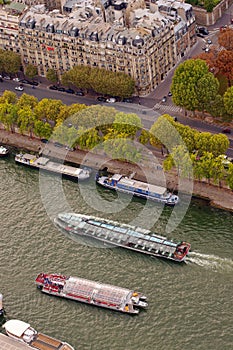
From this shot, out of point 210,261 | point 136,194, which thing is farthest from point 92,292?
point 136,194

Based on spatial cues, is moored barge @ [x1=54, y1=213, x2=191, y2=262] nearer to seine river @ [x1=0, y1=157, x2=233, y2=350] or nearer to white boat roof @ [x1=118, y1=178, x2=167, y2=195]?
seine river @ [x1=0, y1=157, x2=233, y2=350]

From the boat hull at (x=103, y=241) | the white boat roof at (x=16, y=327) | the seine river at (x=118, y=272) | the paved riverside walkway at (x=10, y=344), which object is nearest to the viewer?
the paved riverside walkway at (x=10, y=344)

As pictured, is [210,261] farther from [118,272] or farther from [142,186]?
[142,186]

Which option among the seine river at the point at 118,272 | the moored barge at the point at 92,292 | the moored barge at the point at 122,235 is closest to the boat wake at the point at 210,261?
the seine river at the point at 118,272

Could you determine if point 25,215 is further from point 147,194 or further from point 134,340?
point 134,340

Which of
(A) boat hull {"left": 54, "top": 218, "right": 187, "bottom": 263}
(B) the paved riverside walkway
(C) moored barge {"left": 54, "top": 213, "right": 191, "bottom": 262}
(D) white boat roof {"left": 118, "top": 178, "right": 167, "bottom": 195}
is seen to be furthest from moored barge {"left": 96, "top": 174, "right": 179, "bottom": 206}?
(B) the paved riverside walkway

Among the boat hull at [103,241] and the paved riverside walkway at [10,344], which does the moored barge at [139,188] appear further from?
the paved riverside walkway at [10,344]

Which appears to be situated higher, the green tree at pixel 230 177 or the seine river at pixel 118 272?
the green tree at pixel 230 177
